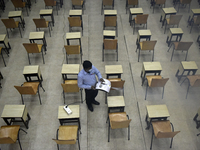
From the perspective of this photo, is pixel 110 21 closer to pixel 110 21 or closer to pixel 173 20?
pixel 110 21

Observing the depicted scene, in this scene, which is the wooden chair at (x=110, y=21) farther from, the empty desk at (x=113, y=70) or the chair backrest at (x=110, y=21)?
the empty desk at (x=113, y=70)

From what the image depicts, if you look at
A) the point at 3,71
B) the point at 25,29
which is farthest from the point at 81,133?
the point at 25,29

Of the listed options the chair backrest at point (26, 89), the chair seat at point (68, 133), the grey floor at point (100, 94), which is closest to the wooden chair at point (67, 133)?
the chair seat at point (68, 133)

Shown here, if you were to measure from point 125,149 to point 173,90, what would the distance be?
2627 millimetres

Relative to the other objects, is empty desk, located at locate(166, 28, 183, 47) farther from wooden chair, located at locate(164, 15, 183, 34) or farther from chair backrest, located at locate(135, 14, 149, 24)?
chair backrest, located at locate(135, 14, 149, 24)

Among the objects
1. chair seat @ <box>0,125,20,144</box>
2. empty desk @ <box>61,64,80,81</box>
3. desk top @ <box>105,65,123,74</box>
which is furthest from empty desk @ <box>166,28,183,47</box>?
chair seat @ <box>0,125,20,144</box>

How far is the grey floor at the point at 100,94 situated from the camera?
16.7 ft

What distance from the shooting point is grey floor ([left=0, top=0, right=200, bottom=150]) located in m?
5.08

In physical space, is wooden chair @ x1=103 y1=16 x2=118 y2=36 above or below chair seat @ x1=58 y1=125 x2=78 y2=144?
above

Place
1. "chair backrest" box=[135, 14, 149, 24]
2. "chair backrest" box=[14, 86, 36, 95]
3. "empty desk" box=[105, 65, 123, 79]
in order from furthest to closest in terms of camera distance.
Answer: "chair backrest" box=[135, 14, 149, 24] → "empty desk" box=[105, 65, 123, 79] → "chair backrest" box=[14, 86, 36, 95]

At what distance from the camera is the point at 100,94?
242 inches

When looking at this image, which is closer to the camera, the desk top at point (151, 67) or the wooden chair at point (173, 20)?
the desk top at point (151, 67)

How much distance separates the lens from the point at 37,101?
5.99 m

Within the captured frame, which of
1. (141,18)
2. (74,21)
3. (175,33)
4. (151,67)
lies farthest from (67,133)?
(141,18)
